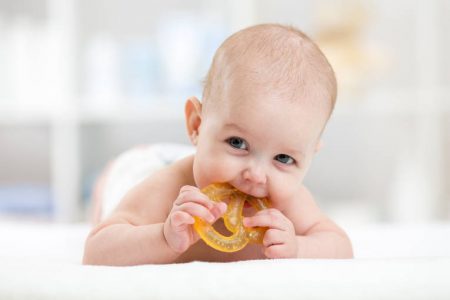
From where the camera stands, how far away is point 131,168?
5.01ft

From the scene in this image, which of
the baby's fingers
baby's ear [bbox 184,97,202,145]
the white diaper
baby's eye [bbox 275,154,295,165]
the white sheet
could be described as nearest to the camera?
the white sheet

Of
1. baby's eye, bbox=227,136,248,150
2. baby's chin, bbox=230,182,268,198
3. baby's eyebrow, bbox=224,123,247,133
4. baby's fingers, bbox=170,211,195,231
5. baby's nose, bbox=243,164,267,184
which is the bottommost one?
baby's fingers, bbox=170,211,195,231

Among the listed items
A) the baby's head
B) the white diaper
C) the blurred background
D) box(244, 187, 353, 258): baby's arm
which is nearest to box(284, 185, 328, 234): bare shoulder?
box(244, 187, 353, 258): baby's arm

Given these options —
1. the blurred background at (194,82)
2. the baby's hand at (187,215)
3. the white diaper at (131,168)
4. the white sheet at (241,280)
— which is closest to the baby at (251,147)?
the baby's hand at (187,215)

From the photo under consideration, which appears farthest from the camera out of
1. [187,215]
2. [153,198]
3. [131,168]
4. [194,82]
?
[194,82]

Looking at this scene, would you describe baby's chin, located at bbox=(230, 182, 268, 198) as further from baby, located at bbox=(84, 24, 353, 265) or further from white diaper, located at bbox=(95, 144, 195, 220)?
white diaper, located at bbox=(95, 144, 195, 220)

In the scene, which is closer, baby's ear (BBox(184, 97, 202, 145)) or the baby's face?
the baby's face

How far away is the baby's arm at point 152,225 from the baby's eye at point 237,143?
0.30ft

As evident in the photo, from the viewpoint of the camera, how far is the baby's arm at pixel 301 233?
2.90ft

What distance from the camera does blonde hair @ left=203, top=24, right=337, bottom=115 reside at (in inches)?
35.9

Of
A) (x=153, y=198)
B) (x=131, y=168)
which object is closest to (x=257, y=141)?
(x=153, y=198)

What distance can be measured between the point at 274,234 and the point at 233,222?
6 centimetres

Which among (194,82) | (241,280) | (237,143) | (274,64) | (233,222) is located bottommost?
(241,280)

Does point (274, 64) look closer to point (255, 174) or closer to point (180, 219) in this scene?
point (255, 174)
